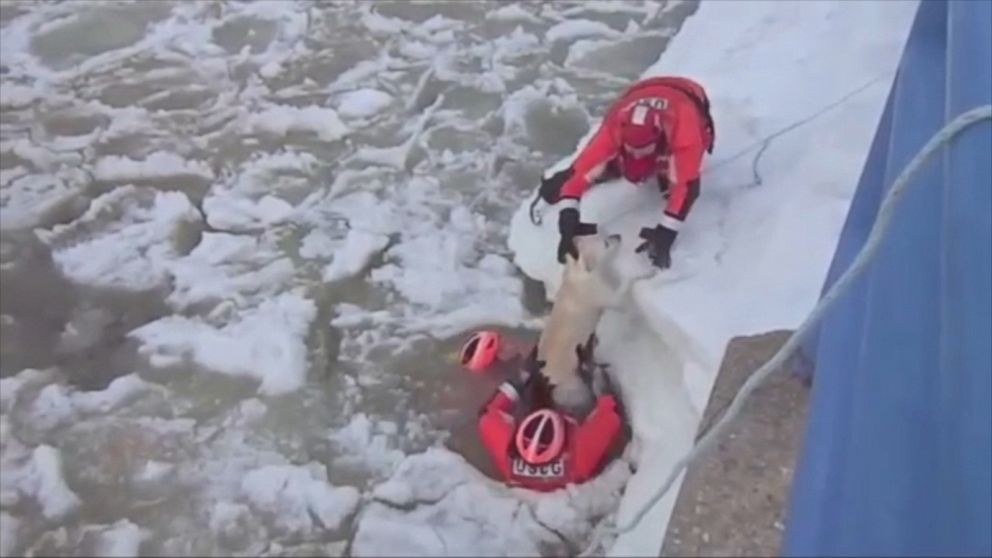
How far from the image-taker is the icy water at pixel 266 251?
176 cm

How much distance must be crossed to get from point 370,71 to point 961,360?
74.6 inches

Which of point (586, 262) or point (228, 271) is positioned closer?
point (586, 262)

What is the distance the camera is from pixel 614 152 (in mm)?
1989

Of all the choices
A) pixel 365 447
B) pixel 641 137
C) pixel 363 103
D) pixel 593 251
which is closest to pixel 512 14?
pixel 363 103

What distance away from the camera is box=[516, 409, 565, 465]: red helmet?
5.65 feet

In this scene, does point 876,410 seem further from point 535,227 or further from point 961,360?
point 535,227

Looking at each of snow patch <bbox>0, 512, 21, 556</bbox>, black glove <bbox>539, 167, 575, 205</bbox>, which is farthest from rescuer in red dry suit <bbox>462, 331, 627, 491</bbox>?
snow patch <bbox>0, 512, 21, 556</bbox>

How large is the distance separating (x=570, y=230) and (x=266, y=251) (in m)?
0.56

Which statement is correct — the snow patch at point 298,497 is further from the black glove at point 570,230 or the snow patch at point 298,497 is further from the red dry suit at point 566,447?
the black glove at point 570,230

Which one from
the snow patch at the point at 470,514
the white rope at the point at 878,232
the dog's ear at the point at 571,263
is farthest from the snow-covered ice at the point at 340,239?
the white rope at the point at 878,232

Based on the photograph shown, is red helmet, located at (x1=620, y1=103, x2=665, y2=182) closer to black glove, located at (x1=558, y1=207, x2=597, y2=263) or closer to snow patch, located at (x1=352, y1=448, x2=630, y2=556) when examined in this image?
black glove, located at (x1=558, y1=207, x2=597, y2=263)

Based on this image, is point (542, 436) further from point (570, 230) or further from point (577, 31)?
point (577, 31)

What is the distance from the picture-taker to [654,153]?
199 centimetres

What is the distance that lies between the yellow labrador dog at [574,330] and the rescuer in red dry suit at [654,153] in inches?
1.8
